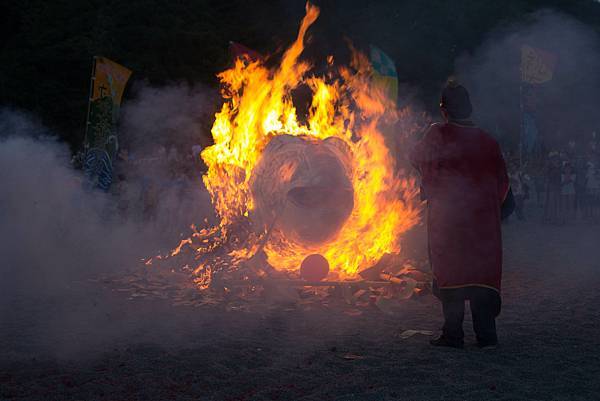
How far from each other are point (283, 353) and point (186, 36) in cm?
2274

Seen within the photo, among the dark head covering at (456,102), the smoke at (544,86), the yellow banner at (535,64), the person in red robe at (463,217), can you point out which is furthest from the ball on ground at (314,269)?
the smoke at (544,86)

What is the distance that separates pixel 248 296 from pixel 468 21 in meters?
28.4

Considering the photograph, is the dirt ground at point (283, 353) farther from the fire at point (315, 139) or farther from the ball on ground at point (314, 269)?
the fire at point (315, 139)

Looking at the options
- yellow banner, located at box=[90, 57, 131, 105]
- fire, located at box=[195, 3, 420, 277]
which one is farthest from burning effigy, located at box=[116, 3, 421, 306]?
yellow banner, located at box=[90, 57, 131, 105]

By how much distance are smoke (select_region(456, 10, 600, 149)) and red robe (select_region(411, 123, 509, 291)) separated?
26.6 m

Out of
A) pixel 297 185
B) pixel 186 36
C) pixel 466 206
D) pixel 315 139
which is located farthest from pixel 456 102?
pixel 186 36

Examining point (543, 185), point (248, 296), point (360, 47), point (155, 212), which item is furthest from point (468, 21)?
point (248, 296)

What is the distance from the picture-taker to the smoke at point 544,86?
3155 centimetres

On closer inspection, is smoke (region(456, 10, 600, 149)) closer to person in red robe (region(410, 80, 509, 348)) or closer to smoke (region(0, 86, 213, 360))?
smoke (region(0, 86, 213, 360))

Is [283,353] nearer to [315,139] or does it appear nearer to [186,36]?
[315,139]

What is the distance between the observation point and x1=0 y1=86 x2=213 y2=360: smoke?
581 cm

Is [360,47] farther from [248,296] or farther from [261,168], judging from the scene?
[248,296]

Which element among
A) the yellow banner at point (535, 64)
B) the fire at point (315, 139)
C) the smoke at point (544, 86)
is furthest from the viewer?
the smoke at point (544, 86)

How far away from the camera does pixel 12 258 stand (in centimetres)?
866
